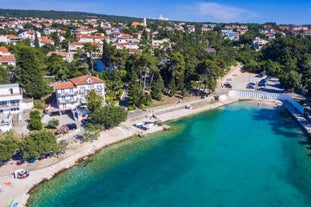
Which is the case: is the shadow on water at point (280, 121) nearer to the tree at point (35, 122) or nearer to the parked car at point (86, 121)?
the parked car at point (86, 121)

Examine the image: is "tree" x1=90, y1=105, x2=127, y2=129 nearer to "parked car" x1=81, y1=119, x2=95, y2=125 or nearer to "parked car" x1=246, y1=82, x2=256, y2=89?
"parked car" x1=81, y1=119, x2=95, y2=125

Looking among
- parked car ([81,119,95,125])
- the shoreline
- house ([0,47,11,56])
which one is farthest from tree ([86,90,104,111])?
house ([0,47,11,56])

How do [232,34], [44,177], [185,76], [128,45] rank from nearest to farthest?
[44,177]
[185,76]
[128,45]
[232,34]

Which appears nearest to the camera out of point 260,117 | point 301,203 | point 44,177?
point 301,203

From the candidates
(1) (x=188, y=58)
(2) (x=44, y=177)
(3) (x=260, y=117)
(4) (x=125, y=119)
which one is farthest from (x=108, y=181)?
(1) (x=188, y=58)

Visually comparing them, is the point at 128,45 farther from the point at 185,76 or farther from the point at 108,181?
the point at 108,181

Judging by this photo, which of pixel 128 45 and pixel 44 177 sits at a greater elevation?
pixel 128 45

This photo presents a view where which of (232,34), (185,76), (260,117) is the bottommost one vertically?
(260,117)

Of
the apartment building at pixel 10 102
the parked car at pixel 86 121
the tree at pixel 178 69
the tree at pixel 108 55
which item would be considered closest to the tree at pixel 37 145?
the parked car at pixel 86 121
